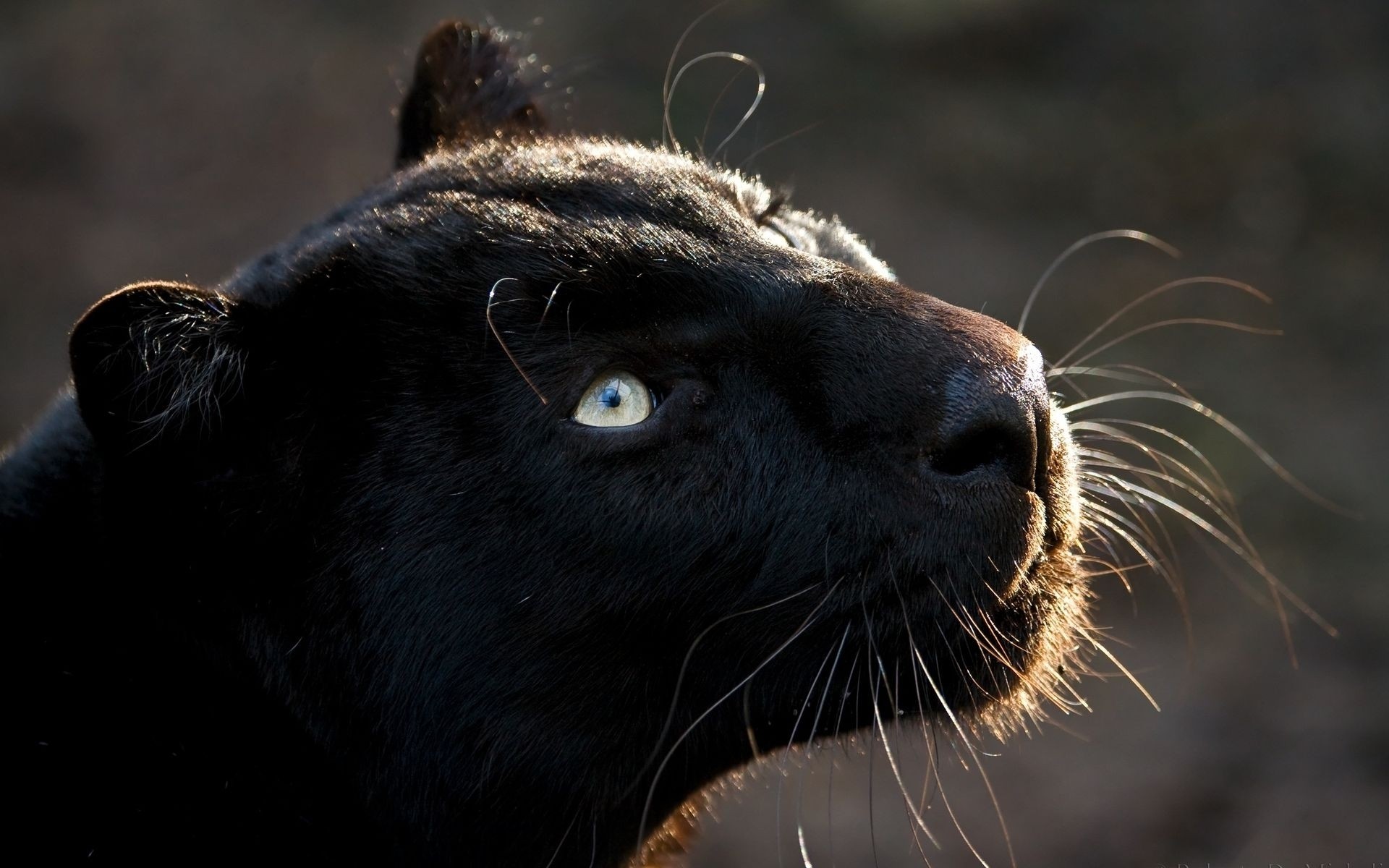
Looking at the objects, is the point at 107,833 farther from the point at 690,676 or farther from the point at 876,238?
the point at 876,238

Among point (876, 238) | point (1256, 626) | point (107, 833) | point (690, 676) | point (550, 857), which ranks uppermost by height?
point (876, 238)

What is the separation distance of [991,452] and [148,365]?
1712mm

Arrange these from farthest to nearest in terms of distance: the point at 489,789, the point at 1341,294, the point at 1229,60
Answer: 1. the point at 1229,60
2. the point at 1341,294
3. the point at 489,789

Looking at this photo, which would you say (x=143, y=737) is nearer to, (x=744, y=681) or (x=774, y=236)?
(x=744, y=681)

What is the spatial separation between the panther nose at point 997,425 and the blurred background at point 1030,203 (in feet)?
12.6

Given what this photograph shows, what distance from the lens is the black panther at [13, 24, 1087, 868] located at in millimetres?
2697

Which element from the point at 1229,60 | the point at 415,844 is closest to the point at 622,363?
the point at 415,844

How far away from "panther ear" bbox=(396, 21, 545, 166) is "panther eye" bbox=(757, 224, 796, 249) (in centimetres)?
93

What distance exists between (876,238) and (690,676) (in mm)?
6991

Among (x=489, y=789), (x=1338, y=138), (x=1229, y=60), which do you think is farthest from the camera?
(x=1229, y=60)

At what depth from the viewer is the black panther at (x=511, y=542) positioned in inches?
106

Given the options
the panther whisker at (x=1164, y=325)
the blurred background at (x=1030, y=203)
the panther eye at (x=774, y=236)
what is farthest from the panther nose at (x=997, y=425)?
the blurred background at (x=1030, y=203)

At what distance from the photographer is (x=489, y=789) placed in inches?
112

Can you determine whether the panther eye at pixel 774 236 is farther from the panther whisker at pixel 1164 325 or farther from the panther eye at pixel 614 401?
the panther whisker at pixel 1164 325
